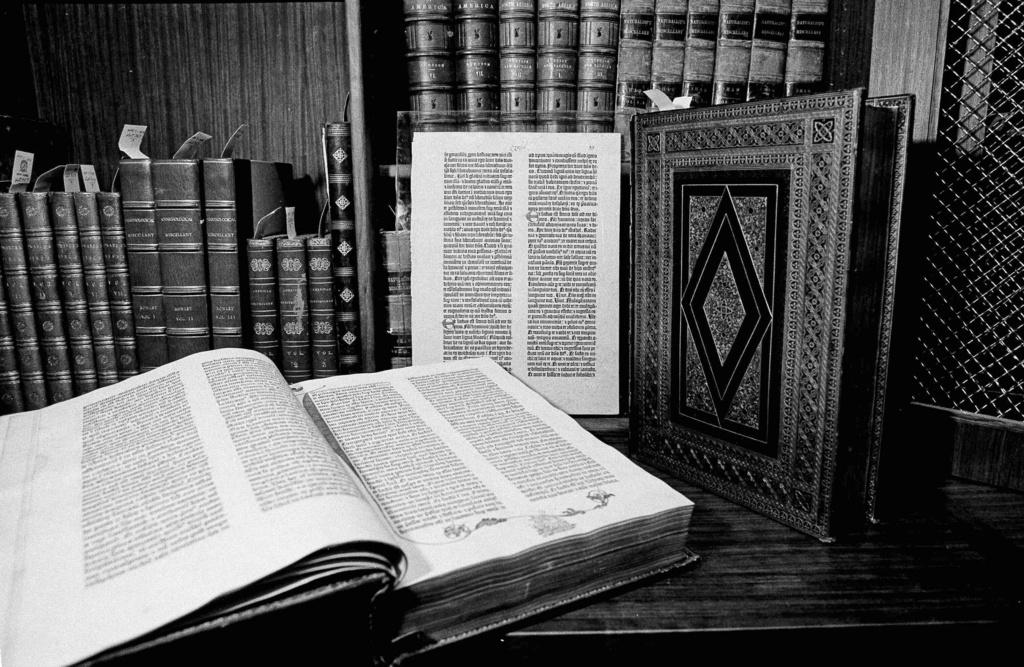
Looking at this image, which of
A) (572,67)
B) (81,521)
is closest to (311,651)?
(81,521)

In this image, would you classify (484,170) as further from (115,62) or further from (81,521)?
(115,62)

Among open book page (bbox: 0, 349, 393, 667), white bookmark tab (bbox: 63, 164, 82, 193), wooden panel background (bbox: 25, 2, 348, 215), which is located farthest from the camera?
wooden panel background (bbox: 25, 2, 348, 215)

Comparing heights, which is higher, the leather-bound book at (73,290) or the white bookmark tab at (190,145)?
the white bookmark tab at (190,145)

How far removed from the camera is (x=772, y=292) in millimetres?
619

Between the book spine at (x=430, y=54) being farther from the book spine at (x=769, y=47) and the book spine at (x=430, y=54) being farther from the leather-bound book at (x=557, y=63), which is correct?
the book spine at (x=769, y=47)

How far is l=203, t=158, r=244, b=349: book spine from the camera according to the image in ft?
2.97

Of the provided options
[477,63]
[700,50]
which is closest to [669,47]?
[700,50]

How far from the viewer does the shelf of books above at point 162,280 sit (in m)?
0.91

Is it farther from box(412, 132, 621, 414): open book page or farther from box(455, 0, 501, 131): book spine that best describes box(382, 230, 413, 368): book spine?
box(455, 0, 501, 131): book spine

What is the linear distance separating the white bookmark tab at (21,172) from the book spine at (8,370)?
13 centimetres

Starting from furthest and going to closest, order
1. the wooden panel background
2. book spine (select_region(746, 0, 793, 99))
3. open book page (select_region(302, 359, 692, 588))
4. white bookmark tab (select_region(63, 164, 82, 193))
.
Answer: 1. the wooden panel background
2. white bookmark tab (select_region(63, 164, 82, 193))
3. book spine (select_region(746, 0, 793, 99))
4. open book page (select_region(302, 359, 692, 588))

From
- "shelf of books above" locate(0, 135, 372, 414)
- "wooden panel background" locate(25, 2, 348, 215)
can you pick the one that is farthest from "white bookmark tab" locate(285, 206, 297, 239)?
"wooden panel background" locate(25, 2, 348, 215)

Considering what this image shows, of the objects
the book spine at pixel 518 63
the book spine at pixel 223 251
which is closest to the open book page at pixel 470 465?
the book spine at pixel 223 251

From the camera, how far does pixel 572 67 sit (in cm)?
90
